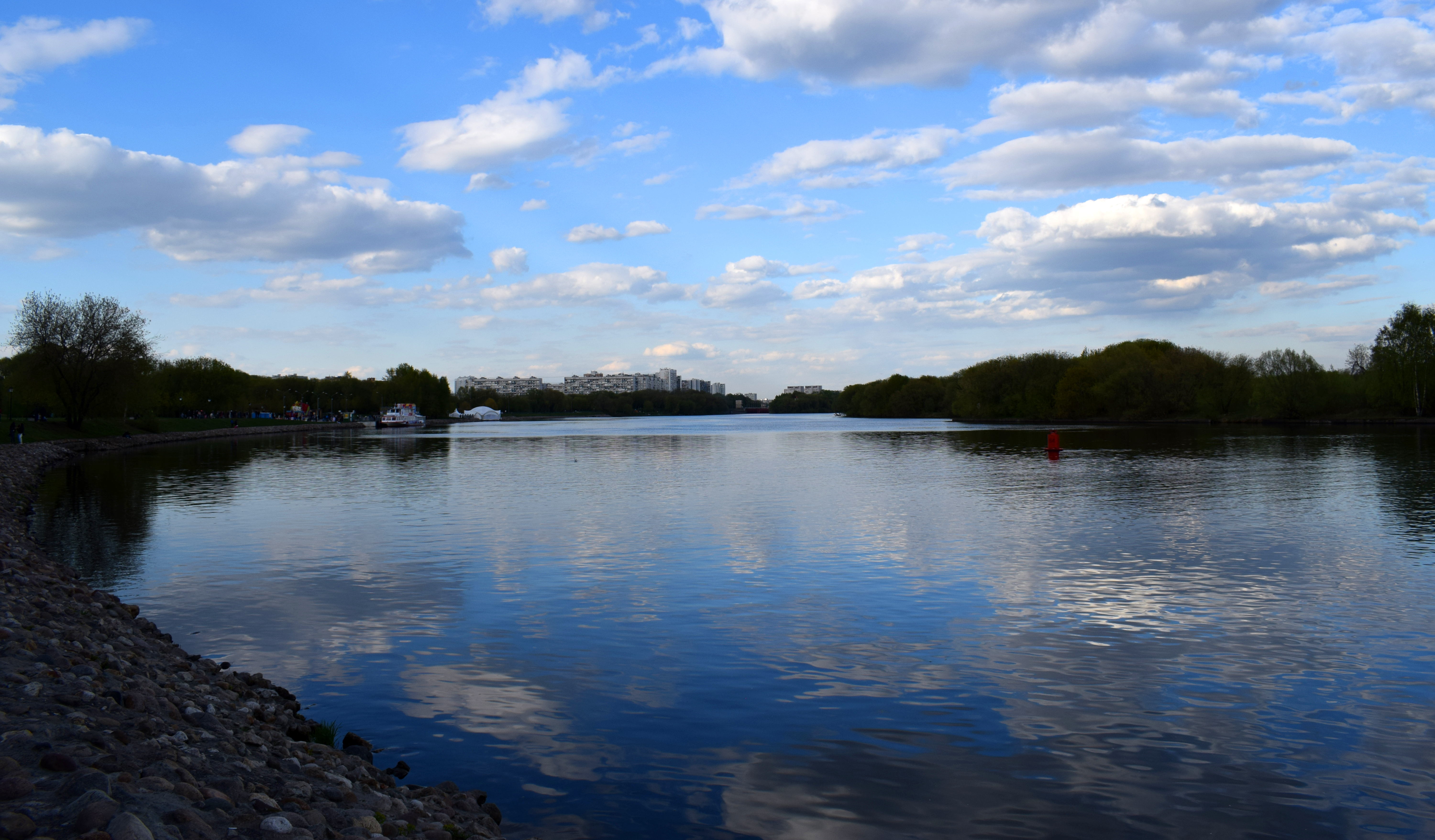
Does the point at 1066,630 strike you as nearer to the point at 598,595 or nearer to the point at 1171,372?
the point at 598,595

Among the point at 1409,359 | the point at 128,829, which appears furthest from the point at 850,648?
the point at 1409,359

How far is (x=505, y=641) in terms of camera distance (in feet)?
42.4

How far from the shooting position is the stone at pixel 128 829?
4797 mm

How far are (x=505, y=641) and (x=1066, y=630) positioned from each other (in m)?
8.20

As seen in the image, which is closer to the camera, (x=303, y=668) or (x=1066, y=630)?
(x=303, y=668)

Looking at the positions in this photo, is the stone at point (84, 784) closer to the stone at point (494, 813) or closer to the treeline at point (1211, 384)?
the stone at point (494, 813)

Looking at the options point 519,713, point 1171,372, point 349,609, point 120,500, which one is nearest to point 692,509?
point 349,609

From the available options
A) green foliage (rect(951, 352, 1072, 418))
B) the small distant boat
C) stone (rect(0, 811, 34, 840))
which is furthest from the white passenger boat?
stone (rect(0, 811, 34, 840))

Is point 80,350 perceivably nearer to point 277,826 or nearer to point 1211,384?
point 277,826

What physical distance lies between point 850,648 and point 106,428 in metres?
87.4

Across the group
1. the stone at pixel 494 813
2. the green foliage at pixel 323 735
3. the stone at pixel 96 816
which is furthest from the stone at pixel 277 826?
the green foliage at pixel 323 735

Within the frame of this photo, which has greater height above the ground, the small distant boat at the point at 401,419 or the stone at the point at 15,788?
the small distant boat at the point at 401,419

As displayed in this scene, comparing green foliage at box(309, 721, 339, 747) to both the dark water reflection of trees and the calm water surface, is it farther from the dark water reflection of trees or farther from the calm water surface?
the dark water reflection of trees

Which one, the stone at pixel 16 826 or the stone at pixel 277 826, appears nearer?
the stone at pixel 16 826
